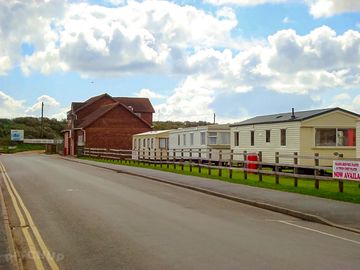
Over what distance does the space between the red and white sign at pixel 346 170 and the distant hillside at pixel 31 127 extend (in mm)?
99682

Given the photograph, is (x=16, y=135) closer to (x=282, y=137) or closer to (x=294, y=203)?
(x=282, y=137)

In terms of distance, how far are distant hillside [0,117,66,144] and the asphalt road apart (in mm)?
100324

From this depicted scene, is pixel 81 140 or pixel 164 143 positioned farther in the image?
pixel 81 140

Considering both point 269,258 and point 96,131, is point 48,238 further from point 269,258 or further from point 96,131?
point 96,131

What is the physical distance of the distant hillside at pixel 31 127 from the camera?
118906 mm

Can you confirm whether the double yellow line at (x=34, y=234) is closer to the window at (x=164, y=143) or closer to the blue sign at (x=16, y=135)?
the window at (x=164, y=143)

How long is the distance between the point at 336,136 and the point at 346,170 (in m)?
16.5

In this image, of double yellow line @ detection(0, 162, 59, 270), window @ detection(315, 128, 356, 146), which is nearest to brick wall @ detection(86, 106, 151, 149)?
window @ detection(315, 128, 356, 146)

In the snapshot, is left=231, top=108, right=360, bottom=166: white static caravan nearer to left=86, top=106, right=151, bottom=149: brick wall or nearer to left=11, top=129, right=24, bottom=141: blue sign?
left=86, top=106, right=151, bottom=149: brick wall

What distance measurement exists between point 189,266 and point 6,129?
118m

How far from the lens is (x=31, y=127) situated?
128m

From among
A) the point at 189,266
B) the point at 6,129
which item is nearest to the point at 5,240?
the point at 189,266

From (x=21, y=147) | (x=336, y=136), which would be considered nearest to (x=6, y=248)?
(x=336, y=136)

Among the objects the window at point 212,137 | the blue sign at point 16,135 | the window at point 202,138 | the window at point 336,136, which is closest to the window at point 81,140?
the window at point 202,138
